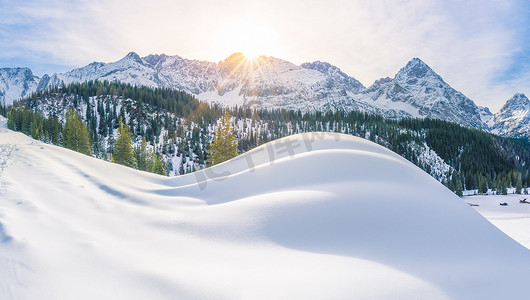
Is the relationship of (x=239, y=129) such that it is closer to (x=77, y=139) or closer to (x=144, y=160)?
(x=144, y=160)

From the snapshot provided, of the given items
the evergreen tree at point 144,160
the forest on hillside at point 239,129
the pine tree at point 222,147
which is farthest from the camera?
the forest on hillside at point 239,129

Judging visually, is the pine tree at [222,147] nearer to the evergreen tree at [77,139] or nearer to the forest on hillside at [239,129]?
the evergreen tree at [77,139]

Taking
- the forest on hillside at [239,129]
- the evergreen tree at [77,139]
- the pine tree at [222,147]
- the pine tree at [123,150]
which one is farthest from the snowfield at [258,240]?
the forest on hillside at [239,129]

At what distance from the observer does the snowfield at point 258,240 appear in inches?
123

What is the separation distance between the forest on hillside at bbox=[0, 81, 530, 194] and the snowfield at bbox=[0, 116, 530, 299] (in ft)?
275

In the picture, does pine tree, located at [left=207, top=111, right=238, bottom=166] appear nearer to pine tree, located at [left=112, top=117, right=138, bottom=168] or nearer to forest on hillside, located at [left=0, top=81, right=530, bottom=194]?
pine tree, located at [left=112, top=117, right=138, bottom=168]

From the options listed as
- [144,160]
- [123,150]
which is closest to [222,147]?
Answer: [123,150]

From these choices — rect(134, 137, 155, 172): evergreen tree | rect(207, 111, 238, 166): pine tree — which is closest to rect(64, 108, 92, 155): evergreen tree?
rect(134, 137, 155, 172): evergreen tree

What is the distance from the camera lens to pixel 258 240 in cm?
448

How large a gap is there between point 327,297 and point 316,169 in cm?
437

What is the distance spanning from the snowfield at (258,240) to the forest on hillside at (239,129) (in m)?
83.7

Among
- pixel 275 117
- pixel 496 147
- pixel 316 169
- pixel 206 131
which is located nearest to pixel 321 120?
pixel 275 117

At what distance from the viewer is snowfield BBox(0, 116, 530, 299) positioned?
3.12 m

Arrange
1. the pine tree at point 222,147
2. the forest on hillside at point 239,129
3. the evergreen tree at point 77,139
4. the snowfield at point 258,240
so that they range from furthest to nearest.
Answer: the forest on hillside at point 239,129
the evergreen tree at point 77,139
the pine tree at point 222,147
the snowfield at point 258,240
